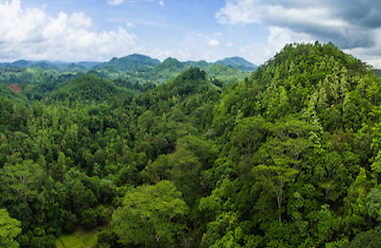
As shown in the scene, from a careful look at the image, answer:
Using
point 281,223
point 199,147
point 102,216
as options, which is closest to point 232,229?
point 281,223

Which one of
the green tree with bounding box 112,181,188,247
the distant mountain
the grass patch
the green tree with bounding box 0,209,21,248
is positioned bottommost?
the grass patch

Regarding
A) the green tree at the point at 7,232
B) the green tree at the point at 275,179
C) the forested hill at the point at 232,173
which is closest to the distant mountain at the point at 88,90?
the forested hill at the point at 232,173

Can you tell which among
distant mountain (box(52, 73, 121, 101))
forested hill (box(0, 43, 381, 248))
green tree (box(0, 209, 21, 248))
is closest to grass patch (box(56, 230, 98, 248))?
forested hill (box(0, 43, 381, 248))

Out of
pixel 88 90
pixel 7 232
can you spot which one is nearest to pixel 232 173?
pixel 7 232

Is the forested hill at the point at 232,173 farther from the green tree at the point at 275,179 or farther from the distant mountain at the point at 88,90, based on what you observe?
the distant mountain at the point at 88,90

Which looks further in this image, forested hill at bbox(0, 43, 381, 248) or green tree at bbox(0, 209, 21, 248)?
green tree at bbox(0, 209, 21, 248)

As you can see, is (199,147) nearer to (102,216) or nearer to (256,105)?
(256,105)

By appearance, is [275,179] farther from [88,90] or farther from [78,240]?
[88,90]

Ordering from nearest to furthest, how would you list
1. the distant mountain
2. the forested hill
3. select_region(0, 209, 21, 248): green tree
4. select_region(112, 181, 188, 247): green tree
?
the forested hill
select_region(112, 181, 188, 247): green tree
select_region(0, 209, 21, 248): green tree
the distant mountain

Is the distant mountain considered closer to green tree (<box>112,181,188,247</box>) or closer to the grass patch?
the grass patch
